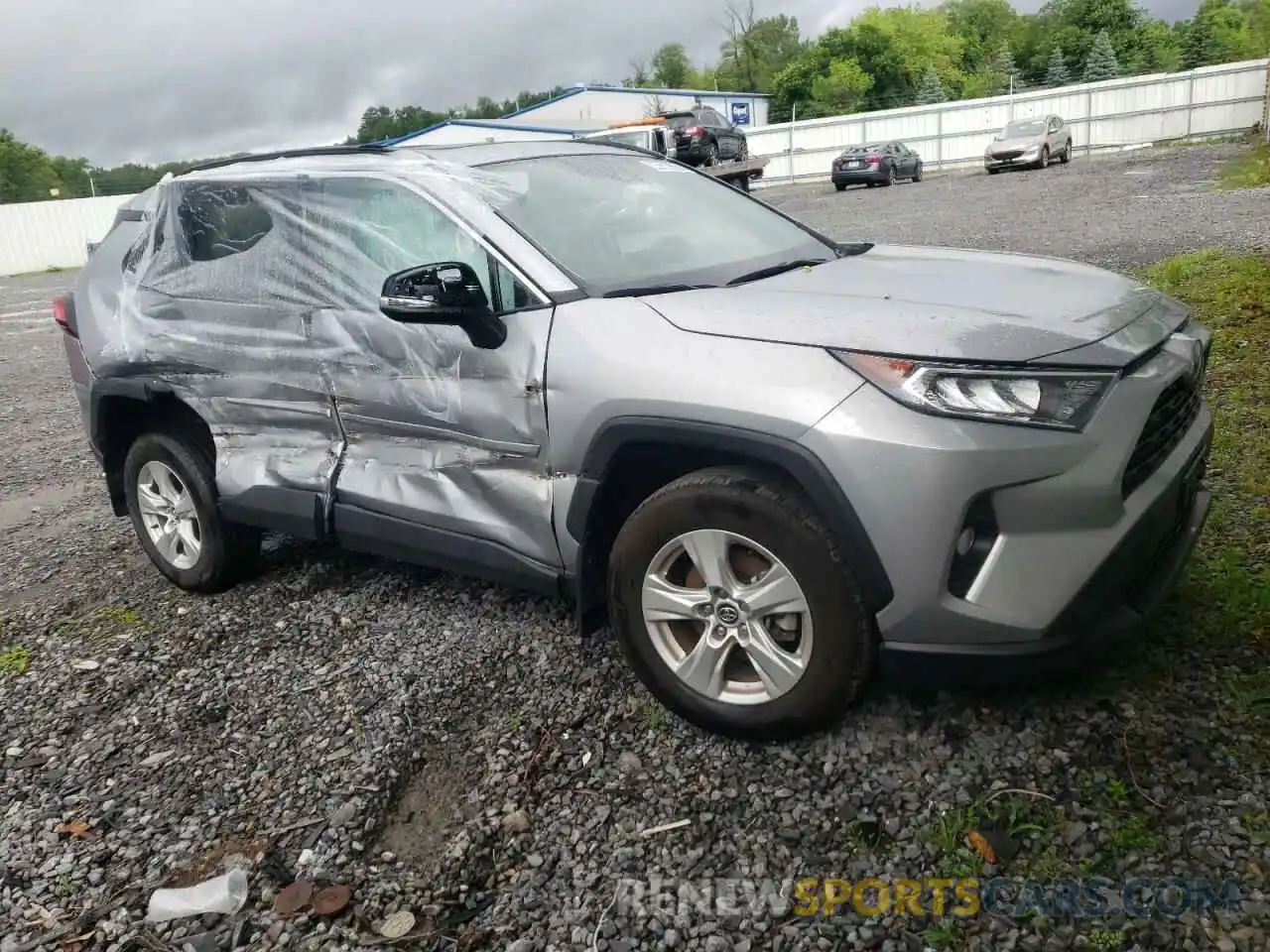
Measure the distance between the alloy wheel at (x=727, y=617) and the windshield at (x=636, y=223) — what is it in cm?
90

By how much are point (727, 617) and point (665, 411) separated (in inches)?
23.0

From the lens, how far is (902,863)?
244 cm

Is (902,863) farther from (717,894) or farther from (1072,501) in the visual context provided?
(1072,501)

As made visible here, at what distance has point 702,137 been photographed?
2892 cm

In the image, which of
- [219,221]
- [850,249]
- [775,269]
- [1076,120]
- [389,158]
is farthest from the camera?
[1076,120]

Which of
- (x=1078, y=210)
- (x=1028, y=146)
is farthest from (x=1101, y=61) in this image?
(x=1078, y=210)

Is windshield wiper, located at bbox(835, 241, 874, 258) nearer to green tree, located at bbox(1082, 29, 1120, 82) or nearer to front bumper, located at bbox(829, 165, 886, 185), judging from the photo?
front bumper, located at bbox(829, 165, 886, 185)

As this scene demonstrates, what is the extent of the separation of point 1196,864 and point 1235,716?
0.63 meters

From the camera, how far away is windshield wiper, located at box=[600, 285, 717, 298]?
312 cm

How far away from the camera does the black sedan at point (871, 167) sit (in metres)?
27.4

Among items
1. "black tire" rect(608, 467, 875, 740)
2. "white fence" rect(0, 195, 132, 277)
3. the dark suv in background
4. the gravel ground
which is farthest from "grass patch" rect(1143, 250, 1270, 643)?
"white fence" rect(0, 195, 132, 277)

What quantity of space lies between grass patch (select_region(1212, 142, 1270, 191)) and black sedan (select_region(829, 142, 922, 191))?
8430mm

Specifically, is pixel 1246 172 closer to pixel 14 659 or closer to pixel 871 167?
pixel 871 167

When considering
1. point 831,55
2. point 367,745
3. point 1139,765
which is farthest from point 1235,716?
point 831,55
